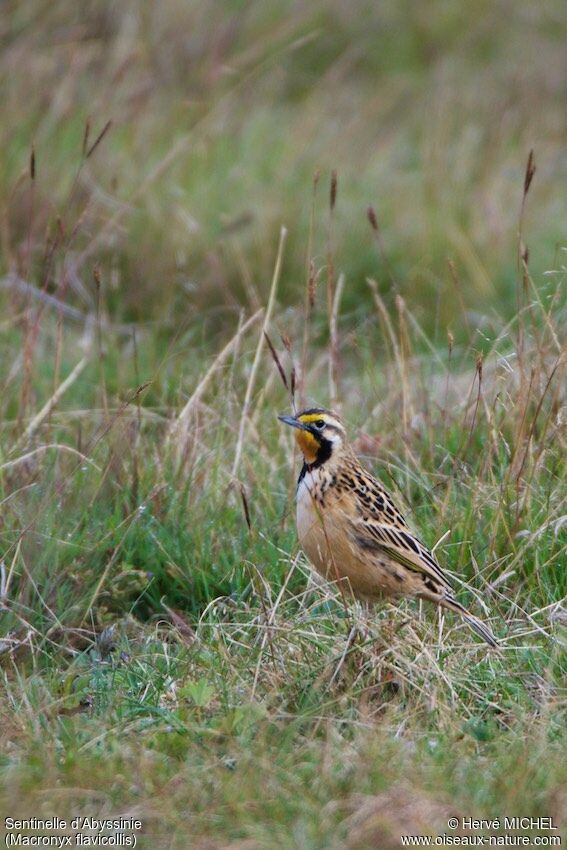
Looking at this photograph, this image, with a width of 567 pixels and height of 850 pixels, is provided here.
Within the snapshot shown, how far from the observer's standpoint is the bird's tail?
16.0 ft

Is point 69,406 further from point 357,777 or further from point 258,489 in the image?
point 357,777

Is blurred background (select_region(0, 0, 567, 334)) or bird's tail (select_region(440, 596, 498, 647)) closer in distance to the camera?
bird's tail (select_region(440, 596, 498, 647))

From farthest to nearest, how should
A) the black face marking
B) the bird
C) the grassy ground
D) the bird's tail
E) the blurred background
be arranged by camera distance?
1. the blurred background
2. the black face marking
3. the bird
4. the bird's tail
5. the grassy ground

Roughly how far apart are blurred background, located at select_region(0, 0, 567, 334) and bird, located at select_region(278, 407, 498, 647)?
2.00 m

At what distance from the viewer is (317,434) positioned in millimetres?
5617

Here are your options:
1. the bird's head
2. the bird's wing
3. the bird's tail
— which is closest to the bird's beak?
the bird's head

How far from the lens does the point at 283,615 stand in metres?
5.22

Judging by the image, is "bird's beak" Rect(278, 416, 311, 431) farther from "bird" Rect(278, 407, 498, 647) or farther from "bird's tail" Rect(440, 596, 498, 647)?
"bird's tail" Rect(440, 596, 498, 647)

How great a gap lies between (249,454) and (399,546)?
1.29 meters

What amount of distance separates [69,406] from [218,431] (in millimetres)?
1132

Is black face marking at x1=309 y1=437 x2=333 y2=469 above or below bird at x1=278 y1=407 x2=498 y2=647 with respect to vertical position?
above

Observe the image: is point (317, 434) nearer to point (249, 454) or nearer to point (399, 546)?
point (399, 546)

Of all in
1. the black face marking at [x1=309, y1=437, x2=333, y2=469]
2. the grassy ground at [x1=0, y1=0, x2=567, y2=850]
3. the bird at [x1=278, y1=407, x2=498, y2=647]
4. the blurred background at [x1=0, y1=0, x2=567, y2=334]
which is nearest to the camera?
the grassy ground at [x1=0, y1=0, x2=567, y2=850]

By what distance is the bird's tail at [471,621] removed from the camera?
489 cm
